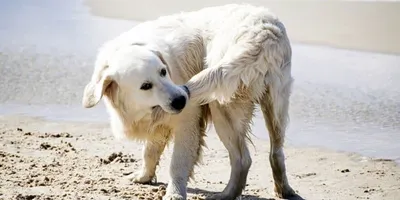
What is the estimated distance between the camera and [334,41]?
14422 mm

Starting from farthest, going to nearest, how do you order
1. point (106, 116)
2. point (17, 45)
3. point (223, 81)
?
point (17, 45), point (106, 116), point (223, 81)

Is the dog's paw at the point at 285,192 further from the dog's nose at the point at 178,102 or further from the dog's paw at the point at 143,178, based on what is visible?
the dog's nose at the point at 178,102

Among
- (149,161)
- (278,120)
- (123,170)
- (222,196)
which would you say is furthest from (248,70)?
(123,170)

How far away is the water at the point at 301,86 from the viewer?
8.94 m

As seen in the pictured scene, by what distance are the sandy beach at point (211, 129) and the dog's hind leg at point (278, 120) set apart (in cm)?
18

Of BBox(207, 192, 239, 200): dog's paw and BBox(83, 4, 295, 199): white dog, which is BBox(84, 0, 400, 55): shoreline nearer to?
BBox(83, 4, 295, 199): white dog

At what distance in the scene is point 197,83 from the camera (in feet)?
19.6

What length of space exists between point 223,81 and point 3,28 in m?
10.3

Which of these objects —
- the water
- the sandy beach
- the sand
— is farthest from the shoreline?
the sand

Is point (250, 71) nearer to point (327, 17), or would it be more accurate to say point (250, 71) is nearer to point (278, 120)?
point (278, 120)

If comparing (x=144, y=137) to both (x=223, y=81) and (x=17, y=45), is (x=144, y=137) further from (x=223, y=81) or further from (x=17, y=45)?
(x=17, y=45)

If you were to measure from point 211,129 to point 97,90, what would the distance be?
9.60 feet

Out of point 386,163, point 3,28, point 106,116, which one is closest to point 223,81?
point 386,163

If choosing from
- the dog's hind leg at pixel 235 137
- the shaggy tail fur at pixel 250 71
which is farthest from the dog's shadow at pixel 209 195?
the shaggy tail fur at pixel 250 71
